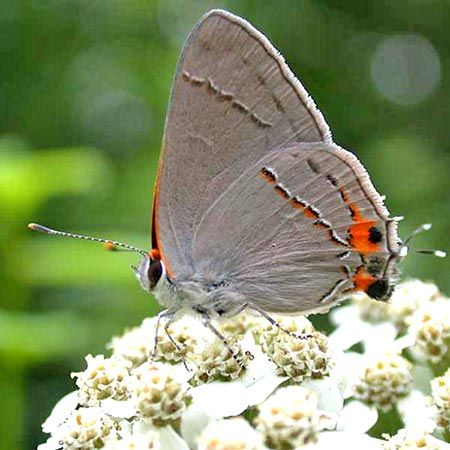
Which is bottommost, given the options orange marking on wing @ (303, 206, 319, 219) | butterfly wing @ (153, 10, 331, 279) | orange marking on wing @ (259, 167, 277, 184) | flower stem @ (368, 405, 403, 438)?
flower stem @ (368, 405, 403, 438)

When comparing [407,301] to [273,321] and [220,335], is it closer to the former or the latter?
[273,321]

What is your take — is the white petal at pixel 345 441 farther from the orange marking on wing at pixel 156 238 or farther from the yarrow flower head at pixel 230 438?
the orange marking on wing at pixel 156 238

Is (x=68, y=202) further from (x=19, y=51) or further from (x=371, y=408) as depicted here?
(x=371, y=408)

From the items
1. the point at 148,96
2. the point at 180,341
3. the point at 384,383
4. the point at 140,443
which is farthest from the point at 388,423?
the point at 148,96

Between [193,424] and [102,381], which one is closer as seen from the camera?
[193,424]

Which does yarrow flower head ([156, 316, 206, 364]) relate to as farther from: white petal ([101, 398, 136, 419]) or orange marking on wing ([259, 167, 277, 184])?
orange marking on wing ([259, 167, 277, 184])

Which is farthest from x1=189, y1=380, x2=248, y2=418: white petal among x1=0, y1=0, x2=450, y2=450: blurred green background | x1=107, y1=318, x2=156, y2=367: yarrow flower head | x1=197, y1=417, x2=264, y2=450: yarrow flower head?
x1=0, y1=0, x2=450, y2=450: blurred green background

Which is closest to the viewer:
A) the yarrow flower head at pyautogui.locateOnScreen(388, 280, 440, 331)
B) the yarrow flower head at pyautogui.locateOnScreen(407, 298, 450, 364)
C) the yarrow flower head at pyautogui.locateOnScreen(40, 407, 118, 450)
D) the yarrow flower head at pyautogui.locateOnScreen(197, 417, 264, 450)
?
the yarrow flower head at pyautogui.locateOnScreen(197, 417, 264, 450)
